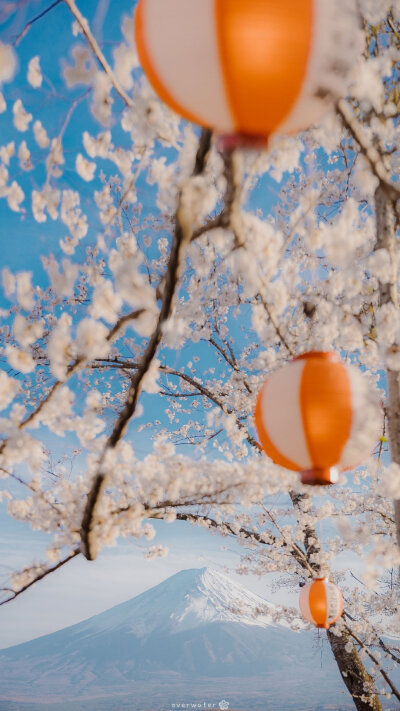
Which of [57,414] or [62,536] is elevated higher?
[57,414]

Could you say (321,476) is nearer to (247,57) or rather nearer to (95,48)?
(247,57)

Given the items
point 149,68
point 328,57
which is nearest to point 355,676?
point 328,57

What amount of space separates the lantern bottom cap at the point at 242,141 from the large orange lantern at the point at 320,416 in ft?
3.85

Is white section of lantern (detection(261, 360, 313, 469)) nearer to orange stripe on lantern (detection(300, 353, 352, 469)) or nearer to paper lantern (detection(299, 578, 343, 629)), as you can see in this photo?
orange stripe on lantern (detection(300, 353, 352, 469))

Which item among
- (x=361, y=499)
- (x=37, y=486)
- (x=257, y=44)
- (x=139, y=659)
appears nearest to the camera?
(x=257, y=44)

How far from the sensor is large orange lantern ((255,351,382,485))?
2320 mm

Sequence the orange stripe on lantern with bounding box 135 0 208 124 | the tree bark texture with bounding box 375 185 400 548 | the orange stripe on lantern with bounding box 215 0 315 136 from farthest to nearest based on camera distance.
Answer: the tree bark texture with bounding box 375 185 400 548 < the orange stripe on lantern with bounding box 135 0 208 124 < the orange stripe on lantern with bounding box 215 0 315 136

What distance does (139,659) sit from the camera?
190 metres

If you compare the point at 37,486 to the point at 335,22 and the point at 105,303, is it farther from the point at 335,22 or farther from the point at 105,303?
the point at 335,22

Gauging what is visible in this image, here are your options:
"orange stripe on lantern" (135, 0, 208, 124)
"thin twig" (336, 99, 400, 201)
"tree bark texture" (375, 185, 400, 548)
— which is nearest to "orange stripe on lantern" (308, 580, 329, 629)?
"tree bark texture" (375, 185, 400, 548)

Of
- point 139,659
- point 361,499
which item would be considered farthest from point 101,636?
point 361,499

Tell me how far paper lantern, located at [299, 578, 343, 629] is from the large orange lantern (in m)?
4.10

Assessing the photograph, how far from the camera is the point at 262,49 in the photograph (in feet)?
4.61

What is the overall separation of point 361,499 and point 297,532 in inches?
73.0
